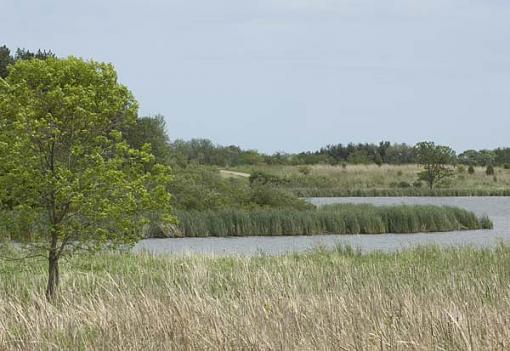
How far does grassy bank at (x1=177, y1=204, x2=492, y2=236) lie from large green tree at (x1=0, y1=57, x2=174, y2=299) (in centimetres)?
1541

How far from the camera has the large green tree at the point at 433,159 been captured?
51125mm

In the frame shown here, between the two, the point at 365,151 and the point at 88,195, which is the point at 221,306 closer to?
the point at 88,195

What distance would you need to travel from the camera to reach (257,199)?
1319 inches

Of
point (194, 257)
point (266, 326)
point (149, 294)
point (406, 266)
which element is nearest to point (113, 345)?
point (266, 326)

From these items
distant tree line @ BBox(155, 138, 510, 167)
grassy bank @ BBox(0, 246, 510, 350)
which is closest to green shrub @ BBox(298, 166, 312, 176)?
distant tree line @ BBox(155, 138, 510, 167)

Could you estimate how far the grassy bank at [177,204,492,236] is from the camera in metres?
26.0

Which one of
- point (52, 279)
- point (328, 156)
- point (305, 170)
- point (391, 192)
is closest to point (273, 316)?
point (52, 279)

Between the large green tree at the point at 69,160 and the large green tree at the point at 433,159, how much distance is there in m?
42.6

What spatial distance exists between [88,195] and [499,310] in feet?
17.0

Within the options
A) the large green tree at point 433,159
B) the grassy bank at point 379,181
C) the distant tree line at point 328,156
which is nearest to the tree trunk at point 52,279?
the grassy bank at point 379,181

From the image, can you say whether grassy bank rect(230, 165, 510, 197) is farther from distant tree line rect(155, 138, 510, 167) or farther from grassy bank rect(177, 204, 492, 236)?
grassy bank rect(177, 204, 492, 236)

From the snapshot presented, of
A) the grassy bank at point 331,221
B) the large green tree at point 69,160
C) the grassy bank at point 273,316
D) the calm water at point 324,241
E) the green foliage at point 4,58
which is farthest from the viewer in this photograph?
the green foliage at point 4,58

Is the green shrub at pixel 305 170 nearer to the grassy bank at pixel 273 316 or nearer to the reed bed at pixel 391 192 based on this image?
the reed bed at pixel 391 192

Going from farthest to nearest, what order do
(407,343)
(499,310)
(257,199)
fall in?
(257,199) → (499,310) → (407,343)
